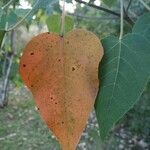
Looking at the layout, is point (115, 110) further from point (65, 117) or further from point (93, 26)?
point (93, 26)

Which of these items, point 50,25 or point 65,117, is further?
point 50,25

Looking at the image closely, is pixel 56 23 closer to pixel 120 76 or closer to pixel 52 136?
pixel 120 76

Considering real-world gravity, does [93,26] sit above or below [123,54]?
below

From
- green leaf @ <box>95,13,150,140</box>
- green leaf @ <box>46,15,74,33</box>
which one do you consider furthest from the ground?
green leaf @ <box>95,13,150,140</box>

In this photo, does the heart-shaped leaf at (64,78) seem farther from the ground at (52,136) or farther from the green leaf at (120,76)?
the ground at (52,136)

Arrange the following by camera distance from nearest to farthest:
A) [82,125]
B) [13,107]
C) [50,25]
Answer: [82,125]
[50,25]
[13,107]

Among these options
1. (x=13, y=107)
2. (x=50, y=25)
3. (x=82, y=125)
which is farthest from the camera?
(x=13, y=107)

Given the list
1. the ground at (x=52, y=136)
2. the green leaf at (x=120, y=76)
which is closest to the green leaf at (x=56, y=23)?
the green leaf at (x=120, y=76)

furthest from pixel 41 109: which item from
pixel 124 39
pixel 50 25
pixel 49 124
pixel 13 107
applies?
pixel 13 107
